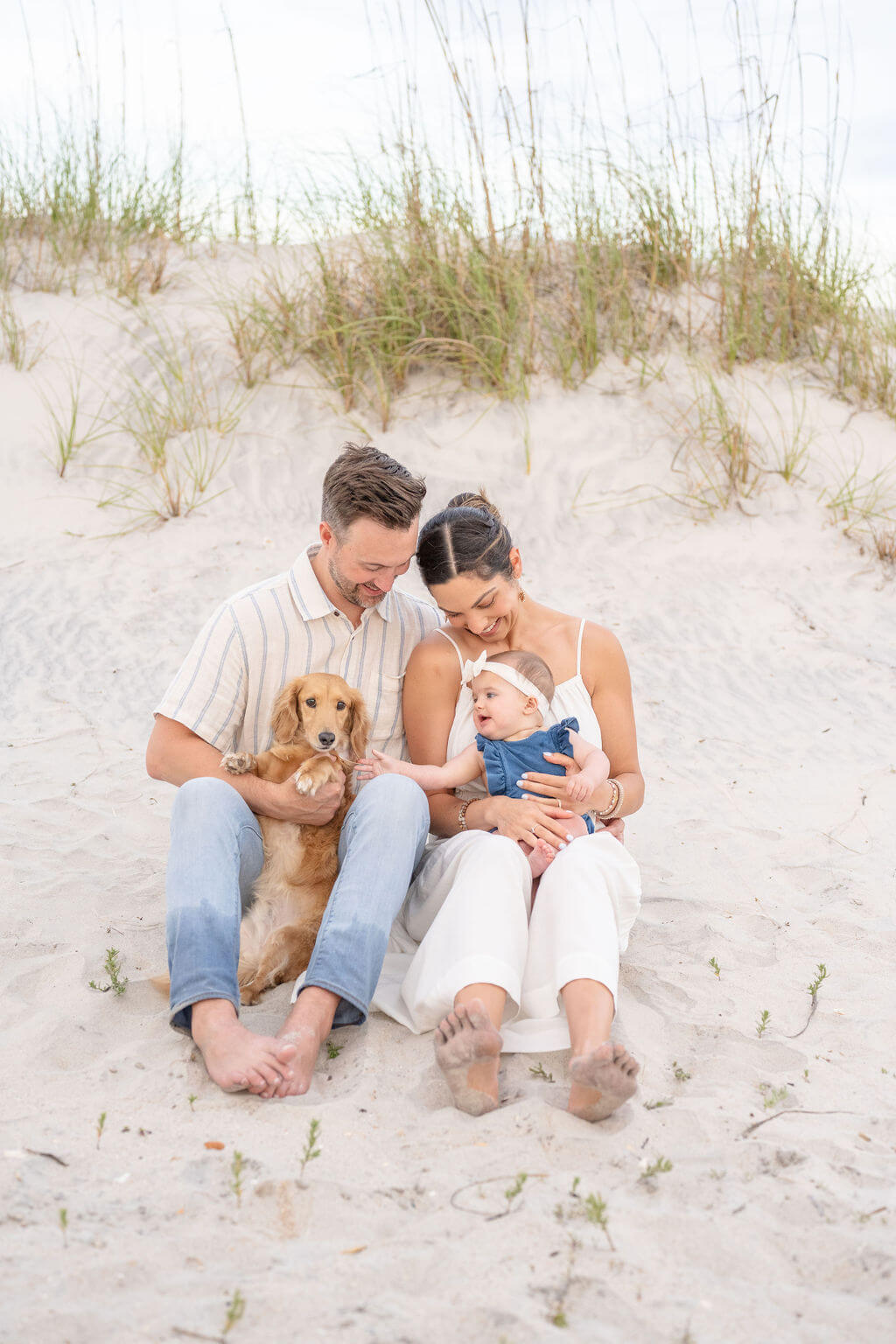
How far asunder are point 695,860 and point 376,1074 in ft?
6.78

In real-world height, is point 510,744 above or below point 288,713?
below

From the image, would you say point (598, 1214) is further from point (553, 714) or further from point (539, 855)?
point (553, 714)

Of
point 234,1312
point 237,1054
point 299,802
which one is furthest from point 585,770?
point 234,1312

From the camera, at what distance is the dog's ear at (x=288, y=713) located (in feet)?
10.7

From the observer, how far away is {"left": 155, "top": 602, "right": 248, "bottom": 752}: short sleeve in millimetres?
3232

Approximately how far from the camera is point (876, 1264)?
196 cm

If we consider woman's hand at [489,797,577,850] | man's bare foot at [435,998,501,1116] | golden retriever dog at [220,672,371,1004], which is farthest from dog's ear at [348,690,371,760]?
man's bare foot at [435,998,501,1116]

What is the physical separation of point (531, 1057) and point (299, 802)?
96 cm

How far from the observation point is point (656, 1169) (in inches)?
86.8

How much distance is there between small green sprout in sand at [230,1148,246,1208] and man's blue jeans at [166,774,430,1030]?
0.50 metres

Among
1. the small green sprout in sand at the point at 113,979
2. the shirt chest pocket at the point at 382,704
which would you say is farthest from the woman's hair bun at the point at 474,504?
the small green sprout in sand at the point at 113,979

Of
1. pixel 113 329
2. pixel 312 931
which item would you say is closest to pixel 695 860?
pixel 312 931

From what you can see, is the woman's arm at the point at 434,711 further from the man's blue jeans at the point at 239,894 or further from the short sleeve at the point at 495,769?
the man's blue jeans at the point at 239,894

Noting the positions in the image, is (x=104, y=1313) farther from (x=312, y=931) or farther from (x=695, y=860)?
(x=695, y=860)
